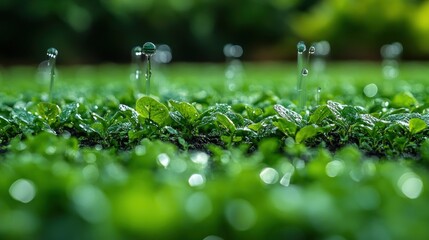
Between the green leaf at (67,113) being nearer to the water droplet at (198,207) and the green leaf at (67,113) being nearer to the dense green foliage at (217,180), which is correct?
the dense green foliage at (217,180)

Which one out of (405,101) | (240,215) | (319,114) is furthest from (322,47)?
(240,215)

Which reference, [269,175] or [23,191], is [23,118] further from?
[23,191]

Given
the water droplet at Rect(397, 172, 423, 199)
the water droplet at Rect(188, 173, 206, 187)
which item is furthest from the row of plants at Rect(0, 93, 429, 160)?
the water droplet at Rect(397, 172, 423, 199)

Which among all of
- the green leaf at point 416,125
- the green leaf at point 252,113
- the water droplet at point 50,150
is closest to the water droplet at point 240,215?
the water droplet at point 50,150

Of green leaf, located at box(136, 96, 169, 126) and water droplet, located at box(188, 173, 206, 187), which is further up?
green leaf, located at box(136, 96, 169, 126)

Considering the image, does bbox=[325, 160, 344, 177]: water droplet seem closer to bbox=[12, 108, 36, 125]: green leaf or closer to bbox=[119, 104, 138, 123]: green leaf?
bbox=[119, 104, 138, 123]: green leaf

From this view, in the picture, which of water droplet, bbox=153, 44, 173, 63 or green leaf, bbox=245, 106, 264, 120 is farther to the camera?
water droplet, bbox=153, 44, 173, 63
